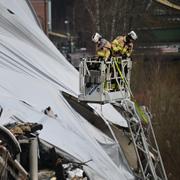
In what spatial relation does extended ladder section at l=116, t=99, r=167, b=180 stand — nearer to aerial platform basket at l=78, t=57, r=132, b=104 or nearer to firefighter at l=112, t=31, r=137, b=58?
aerial platform basket at l=78, t=57, r=132, b=104

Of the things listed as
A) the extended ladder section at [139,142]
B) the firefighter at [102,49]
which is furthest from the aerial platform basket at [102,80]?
the extended ladder section at [139,142]

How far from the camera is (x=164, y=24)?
4450cm

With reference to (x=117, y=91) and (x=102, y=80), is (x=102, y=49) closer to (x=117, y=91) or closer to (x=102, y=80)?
(x=102, y=80)

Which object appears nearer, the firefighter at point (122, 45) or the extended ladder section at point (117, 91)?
the extended ladder section at point (117, 91)

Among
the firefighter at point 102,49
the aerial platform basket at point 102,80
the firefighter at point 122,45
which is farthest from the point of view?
the firefighter at point 122,45

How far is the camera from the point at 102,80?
34.7ft

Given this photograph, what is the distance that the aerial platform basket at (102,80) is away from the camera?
10625 millimetres

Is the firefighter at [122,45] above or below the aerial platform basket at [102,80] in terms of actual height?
above

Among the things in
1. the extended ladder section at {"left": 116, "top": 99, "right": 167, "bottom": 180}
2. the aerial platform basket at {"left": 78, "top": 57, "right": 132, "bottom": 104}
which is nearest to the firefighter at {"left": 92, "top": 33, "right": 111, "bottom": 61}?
the aerial platform basket at {"left": 78, "top": 57, "right": 132, "bottom": 104}

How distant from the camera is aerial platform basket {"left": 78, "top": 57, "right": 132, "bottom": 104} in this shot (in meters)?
10.6

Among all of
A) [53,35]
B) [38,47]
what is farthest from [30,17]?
[53,35]

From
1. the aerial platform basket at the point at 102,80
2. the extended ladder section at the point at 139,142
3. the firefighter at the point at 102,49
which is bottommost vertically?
the extended ladder section at the point at 139,142

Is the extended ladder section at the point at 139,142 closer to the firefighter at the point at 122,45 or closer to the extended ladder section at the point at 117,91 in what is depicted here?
the extended ladder section at the point at 117,91

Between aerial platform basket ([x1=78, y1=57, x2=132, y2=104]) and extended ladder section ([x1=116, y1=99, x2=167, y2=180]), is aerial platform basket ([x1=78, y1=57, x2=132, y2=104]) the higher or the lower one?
the higher one
